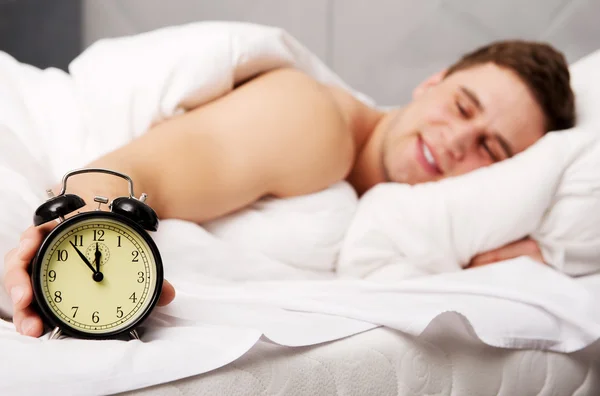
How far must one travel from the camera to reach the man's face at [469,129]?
143 cm

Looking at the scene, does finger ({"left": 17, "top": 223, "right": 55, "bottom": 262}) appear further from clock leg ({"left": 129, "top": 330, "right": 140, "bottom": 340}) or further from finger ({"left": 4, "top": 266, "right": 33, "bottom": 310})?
clock leg ({"left": 129, "top": 330, "right": 140, "bottom": 340})

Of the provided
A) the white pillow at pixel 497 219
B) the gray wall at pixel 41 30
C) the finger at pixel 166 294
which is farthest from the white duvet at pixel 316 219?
the gray wall at pixel 41 30

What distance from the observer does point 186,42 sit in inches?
53.7

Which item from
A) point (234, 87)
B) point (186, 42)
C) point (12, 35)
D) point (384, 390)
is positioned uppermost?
point (186, 42)

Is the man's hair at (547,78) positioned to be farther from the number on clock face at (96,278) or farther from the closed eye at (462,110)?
the number on clock face at (96,278)

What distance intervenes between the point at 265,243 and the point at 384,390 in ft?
1.56

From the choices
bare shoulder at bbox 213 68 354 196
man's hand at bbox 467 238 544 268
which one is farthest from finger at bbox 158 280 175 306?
man's hand at bbox 467 238 544 268

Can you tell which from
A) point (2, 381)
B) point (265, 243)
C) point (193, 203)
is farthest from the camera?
Result: point (265, 243)

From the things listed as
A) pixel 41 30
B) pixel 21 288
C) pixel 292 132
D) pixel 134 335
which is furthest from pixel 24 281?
pixel 41 30

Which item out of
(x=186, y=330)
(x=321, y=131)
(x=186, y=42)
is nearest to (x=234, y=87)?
(x=186, y=42)

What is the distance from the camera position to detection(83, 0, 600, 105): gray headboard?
1865 millimetres

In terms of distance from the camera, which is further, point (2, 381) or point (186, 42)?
point (186, 42)

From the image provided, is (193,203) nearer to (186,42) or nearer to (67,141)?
(67,141)

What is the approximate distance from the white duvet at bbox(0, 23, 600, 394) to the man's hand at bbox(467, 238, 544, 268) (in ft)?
0.08
